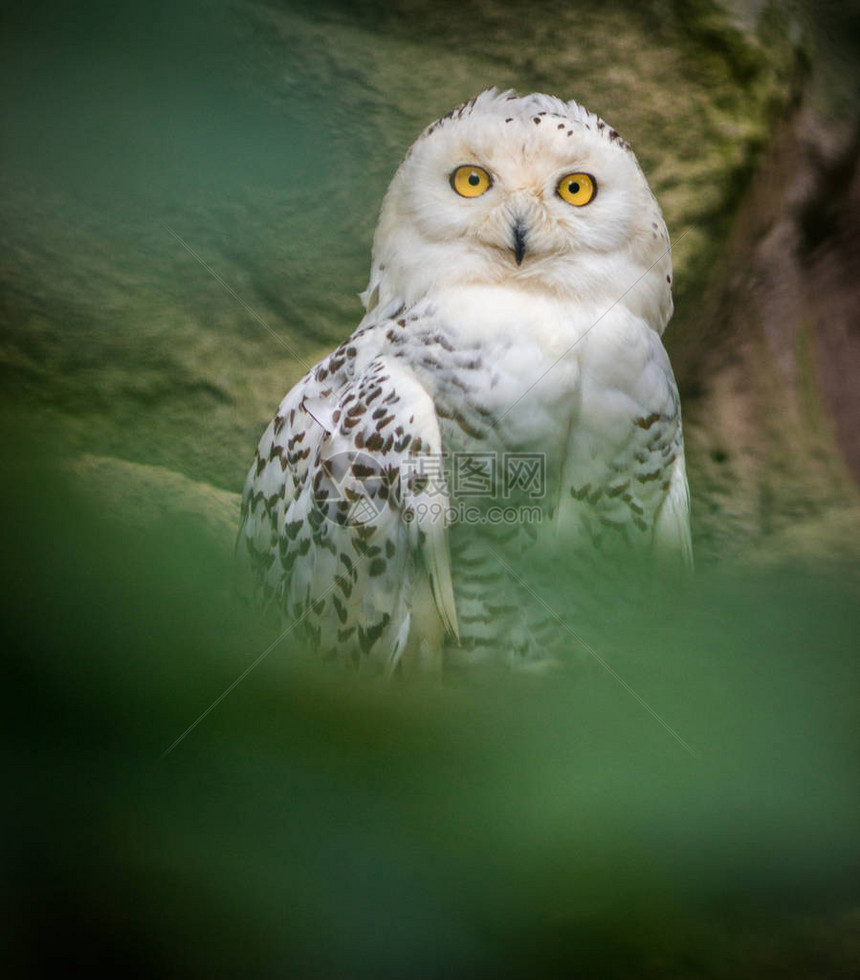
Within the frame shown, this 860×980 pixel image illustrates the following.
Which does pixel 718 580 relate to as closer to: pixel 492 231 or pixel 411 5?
pixel 492 231

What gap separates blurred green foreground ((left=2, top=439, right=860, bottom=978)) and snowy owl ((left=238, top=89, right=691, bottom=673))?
3.36 feet

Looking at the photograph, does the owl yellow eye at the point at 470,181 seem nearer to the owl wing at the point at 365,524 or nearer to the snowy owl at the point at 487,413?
the snowy owl at the point at 487,413

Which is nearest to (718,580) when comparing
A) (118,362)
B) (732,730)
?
(732,730)

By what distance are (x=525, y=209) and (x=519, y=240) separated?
4 cm

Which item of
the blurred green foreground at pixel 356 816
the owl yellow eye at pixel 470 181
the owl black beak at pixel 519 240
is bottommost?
the blurred green foreground at pixel 356 816

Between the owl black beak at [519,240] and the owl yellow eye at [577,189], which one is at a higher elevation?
the owl yellow eye at [577,189]

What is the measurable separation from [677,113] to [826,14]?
47 centimetres

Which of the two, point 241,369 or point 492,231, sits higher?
point 492,231

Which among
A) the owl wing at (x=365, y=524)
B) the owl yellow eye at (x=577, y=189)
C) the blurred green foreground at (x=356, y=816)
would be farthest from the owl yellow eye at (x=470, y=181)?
the blurred green foreground at (x=356, y=816)

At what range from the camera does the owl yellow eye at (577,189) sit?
1.35 m

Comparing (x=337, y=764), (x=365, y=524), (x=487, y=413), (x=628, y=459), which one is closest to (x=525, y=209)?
(x=487, y=413)

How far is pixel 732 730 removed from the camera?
0.94 feet

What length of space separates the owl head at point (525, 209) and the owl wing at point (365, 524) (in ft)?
0.65

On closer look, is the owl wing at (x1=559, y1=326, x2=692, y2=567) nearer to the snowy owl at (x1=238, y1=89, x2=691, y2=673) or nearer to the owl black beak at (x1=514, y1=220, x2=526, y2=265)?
the snowy owl at (x1=238, y1=89, x2=691, y2=673)
